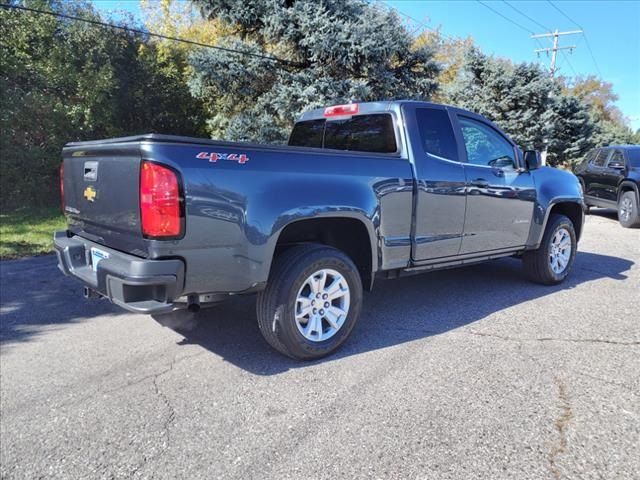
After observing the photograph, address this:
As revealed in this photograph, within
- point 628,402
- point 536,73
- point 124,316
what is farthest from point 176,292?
point 536,73

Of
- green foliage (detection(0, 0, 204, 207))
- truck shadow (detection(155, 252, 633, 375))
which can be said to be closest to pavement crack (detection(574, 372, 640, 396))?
truck shadow (detection(155, 252, 633, 375))

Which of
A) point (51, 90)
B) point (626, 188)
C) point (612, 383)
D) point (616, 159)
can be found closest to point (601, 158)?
point (616, 159)

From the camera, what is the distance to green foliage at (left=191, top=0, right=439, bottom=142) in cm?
1055

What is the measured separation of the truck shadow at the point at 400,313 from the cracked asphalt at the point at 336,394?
1.0 inches

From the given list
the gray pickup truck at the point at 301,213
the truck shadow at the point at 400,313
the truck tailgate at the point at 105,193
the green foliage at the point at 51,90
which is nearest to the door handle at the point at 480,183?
the gray pickup truck at the point at 301,213

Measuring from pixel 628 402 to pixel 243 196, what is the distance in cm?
267

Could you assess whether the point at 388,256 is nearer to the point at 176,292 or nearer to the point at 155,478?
the point at 176,292

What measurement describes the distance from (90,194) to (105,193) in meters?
0.29

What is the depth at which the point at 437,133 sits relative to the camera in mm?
4406

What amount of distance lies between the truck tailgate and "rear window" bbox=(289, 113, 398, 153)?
2.21 meters

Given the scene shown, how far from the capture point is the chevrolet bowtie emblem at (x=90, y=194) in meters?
3.38

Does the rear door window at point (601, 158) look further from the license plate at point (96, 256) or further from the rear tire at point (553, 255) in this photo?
the license plate at point (96, 256)

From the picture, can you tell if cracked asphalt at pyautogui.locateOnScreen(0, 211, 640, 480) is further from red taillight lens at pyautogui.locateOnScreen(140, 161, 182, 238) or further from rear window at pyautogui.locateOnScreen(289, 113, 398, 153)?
rear window at pyautogui.locateOnScreen(289, 113, 398, 153)

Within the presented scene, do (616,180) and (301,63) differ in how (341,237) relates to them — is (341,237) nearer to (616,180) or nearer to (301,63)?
(301,63)
